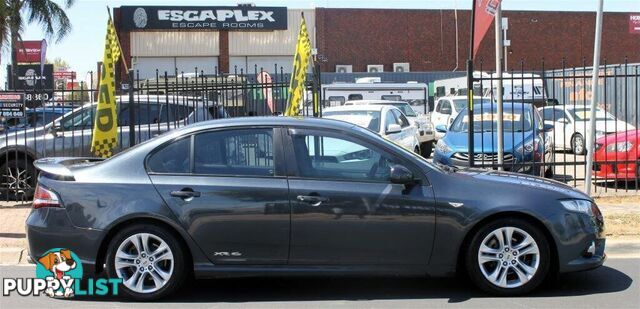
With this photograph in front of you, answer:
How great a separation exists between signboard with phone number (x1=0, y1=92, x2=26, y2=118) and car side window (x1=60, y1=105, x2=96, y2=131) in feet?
2.27

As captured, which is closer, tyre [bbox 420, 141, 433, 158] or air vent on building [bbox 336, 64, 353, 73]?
tyre [bbox 420, 141, 433, 158]

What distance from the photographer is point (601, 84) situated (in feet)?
75.4

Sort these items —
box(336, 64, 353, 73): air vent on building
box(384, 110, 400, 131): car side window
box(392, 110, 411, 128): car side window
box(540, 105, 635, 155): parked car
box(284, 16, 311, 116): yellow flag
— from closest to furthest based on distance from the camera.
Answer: box(284, 16, 311, 116): yellow flag
box(384, 110, 400, 131): car side window
box(392, 110, 411, 128): car side window
box(540, 105, 635, 155): parked car
box(336, 64, 353, 73): air vent on building

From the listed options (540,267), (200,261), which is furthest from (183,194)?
(540,267)

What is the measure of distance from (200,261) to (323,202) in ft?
3.61

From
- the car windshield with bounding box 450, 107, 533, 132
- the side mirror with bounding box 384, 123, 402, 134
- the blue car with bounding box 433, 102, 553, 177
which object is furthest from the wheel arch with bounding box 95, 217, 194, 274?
the car windshield with bounding box 450, 107, 533, 132

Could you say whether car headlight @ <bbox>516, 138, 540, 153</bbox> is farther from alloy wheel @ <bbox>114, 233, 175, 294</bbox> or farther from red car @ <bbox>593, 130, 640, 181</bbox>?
alloy wheel @ <bbox>114, 233, 175, 294</bbox>

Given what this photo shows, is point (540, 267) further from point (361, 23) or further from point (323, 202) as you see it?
point (361, 23)

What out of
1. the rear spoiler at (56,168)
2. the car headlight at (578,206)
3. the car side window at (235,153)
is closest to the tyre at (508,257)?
the car headlight at (578,206)

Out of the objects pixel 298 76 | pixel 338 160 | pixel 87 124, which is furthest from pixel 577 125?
pixel 338 160

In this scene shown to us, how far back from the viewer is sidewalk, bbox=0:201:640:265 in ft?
25.7

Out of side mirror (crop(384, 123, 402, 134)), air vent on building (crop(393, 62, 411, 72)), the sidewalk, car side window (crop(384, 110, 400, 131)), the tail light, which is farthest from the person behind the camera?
air vent on building (crop(393, 62, 411, 72))

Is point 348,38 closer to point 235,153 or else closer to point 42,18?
point 42,18

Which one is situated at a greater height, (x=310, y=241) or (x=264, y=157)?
(x=264, y=157)
